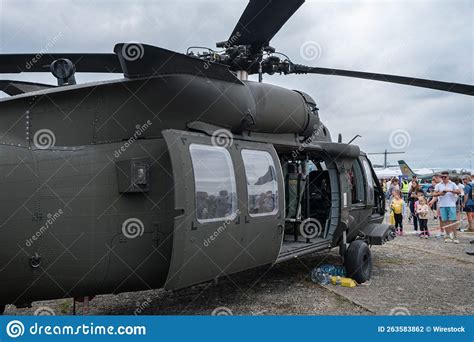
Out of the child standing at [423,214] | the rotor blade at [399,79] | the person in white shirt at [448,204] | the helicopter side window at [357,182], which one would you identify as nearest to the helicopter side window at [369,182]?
the helicopter side window at [357,182]

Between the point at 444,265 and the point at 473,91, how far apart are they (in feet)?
12.9

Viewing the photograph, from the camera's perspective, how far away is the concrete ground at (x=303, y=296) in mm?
5520

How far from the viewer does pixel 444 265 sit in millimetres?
8320

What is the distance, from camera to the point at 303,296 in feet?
20.5

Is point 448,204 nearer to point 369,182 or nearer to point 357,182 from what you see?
point 369,182

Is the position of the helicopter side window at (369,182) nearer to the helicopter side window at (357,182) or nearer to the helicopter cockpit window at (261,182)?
the helicopter side window at (357,182)

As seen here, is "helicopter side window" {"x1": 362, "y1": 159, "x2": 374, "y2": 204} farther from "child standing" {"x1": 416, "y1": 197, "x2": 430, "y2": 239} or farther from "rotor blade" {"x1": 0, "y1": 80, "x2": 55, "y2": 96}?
"rotor blade" {"x1": 0, "y1": 80, "x2": 55, "y2": 96}

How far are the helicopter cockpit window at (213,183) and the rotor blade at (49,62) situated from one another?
170cm

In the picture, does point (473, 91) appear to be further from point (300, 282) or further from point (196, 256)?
point (196, 256)

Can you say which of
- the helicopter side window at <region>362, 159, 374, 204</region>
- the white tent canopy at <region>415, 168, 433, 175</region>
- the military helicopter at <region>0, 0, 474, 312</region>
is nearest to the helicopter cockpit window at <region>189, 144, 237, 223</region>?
the military helicopter at <region>0, 0, 474, 312</region>

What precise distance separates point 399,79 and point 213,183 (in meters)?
3.41

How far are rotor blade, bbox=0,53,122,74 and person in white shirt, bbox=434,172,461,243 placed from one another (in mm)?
9451

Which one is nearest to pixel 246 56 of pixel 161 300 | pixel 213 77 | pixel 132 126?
pixel 213 77

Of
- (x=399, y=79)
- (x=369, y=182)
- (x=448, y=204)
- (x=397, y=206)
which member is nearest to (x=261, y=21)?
(x=399, y=79)
